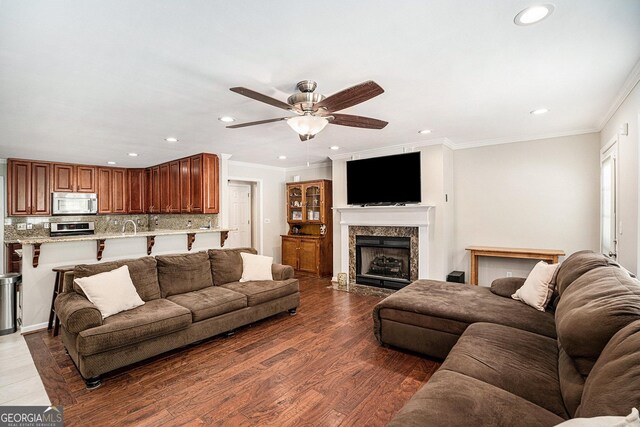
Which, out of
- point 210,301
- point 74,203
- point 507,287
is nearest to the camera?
point 507,287

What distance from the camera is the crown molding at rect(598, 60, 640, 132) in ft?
7.58

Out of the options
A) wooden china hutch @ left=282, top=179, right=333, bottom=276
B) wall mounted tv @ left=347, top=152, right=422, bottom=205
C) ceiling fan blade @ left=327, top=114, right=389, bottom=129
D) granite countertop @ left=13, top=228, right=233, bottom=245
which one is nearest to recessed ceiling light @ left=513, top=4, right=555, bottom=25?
ceiling fan blade @ left=327, top=114, right=389, bottom=129

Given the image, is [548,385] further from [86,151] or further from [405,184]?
[86,151]

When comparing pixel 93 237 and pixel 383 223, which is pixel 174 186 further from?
pixel 383 223

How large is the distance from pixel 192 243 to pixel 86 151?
7.60 feet

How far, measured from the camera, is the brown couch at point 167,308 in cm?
241

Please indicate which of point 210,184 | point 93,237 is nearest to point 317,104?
point 210,184

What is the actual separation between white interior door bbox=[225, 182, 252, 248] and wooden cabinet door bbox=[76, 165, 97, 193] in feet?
9.15

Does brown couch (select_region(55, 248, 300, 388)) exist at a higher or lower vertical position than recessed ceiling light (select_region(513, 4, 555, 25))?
lower

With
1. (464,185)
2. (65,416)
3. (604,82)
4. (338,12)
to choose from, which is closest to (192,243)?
(65,416)

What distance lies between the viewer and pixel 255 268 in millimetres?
4059

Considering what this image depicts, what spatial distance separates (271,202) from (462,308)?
5.01 metres

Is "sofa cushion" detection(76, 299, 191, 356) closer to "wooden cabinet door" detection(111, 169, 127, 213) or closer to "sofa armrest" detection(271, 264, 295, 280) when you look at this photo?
"sofa armrest" detection(271, 264, 295, 280)

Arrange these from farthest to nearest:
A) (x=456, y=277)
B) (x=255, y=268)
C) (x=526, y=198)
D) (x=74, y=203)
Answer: (x=74, y=203)
(x=456, y=277)
(x=526, y=198)
(x=255, y=268)
